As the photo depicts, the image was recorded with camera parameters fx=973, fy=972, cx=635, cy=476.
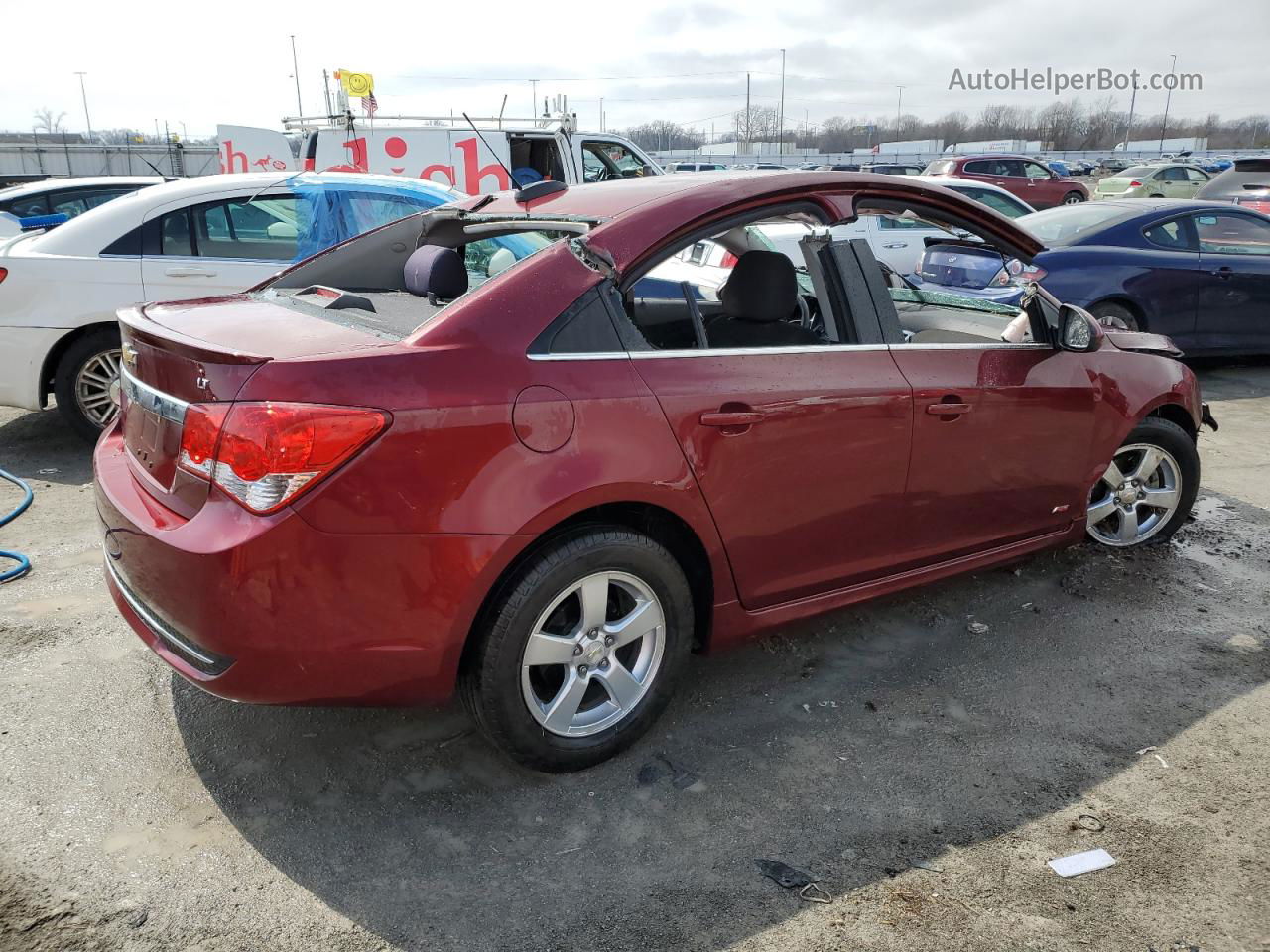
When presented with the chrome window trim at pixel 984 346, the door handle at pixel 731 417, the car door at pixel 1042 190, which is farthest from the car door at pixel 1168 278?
the car door at pixel 1042 190

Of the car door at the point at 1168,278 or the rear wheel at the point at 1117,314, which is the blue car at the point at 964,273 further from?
the car door at the point at 1168,278

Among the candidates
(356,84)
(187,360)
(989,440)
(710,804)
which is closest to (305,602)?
(187,360)

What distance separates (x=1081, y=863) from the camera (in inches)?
103

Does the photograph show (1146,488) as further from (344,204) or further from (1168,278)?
(344,204)

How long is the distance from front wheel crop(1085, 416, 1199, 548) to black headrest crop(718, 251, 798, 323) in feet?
6.28

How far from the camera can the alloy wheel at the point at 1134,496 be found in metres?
4.46

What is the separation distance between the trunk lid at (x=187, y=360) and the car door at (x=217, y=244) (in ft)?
10.8

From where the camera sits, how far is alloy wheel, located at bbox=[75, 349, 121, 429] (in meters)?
5.92

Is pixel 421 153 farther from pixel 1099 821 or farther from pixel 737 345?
pixel 1099 821

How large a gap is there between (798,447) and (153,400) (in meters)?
1.91

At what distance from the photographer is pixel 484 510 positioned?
8.20 ft

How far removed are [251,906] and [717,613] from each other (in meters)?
1.53

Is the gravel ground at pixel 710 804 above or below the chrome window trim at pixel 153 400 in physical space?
below

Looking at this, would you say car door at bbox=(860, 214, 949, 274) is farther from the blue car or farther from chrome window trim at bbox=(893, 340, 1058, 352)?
chrome window trim at bbox=(893, 340, 1058, 352)
